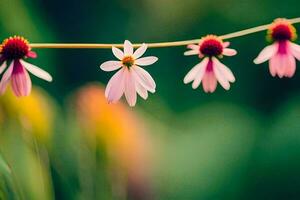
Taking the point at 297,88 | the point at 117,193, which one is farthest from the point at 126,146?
the point at 297,88

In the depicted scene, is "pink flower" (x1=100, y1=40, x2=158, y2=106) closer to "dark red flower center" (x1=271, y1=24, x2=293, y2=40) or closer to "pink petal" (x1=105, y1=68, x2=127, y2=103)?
"pink petal" (x1=105, y1=68, x2=127, y2=103)

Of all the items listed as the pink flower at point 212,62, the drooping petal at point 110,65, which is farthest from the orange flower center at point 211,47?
the drooping petal at point 110,65

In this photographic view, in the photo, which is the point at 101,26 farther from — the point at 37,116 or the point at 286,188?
the point at 286,188

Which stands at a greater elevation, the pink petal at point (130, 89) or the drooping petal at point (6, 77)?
the drooping petal at point (6, 77)

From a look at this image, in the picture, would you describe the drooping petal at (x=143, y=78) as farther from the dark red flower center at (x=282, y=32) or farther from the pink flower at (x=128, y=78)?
the dark red flower center at (x=282, y=32)

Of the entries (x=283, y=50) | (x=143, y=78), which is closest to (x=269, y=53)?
(x=283, y=50)

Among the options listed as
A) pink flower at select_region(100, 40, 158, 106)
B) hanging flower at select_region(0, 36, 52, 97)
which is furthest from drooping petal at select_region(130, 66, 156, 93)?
hanging flower at select_region(0, 36, 52, 97)

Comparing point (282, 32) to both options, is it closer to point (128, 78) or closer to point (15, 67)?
point (128, 78)
